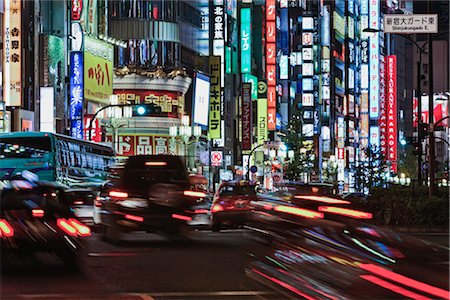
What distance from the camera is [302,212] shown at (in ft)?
41.0

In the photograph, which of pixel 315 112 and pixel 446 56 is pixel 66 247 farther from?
pixel 315 112

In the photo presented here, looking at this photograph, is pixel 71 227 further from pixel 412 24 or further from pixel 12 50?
pixel 12 50

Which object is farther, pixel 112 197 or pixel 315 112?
pixel 315 112

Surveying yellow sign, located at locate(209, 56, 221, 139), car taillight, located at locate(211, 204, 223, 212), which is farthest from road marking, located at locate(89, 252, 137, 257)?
yellow sign, located at locate(209, 56, 221, 139)

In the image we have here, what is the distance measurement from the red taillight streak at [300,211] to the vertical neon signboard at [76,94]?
47.3 metres

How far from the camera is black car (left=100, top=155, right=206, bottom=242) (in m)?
22.3

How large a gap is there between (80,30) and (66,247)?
155ft

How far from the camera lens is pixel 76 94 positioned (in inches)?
2387

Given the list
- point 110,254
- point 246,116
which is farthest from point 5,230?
point 246,116

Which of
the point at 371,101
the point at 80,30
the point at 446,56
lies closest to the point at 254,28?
the point at 371,101

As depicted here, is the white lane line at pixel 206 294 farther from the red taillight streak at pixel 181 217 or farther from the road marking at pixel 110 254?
the red taillight streak at pixel 181 217

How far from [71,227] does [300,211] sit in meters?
5.31

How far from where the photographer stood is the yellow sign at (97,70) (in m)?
62.6

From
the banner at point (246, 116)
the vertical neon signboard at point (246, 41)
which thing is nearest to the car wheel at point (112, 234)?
the banner at point (246, 116)
